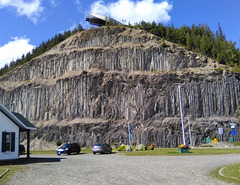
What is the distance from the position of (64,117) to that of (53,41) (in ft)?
137

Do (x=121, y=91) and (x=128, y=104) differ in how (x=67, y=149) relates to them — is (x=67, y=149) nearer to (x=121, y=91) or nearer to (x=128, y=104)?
(x=128, y=104)

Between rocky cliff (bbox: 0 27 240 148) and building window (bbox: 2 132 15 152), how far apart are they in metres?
35.0

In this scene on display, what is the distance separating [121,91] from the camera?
61844mm

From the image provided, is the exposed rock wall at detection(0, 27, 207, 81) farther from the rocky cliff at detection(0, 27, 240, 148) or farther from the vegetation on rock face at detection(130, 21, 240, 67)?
the vegetation on rock face at detection(130, 21, 240, 67)

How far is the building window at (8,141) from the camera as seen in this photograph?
1947 centimetres

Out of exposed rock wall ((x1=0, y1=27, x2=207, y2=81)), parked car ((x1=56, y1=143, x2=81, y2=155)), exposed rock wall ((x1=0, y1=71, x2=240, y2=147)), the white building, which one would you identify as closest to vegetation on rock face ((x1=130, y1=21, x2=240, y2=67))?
exposed rock wall ((x1=0, y1=27, x2=207, y2=81))

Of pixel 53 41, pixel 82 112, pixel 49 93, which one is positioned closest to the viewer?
pixel 82 112

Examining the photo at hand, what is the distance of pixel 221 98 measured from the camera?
56750 millimetres

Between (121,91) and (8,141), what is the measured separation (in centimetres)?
4300

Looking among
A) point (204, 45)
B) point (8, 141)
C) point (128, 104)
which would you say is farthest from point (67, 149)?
point (204, 45)

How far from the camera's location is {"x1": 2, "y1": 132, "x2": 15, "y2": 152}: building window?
19469 millimetres

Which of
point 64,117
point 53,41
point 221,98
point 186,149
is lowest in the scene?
point 186,149

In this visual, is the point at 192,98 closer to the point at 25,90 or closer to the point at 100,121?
the point at 100,121

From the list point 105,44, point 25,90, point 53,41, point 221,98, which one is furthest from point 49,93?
point 221,98
